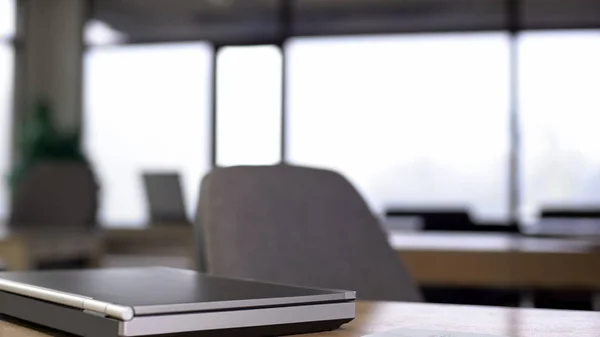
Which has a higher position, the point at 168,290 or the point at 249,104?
the point at 249,104

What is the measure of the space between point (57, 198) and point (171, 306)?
4104mm

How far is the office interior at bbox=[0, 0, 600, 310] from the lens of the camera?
294 inches

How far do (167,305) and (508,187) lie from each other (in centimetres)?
717

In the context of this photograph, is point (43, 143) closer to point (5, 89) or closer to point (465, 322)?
point (5, 89)

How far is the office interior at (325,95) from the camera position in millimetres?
7473

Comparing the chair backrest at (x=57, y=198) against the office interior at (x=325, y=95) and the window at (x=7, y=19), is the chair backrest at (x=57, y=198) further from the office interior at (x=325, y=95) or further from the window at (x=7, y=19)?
the window at (x=7, y=19)

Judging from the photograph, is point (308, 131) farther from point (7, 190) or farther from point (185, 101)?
point (7, 190)

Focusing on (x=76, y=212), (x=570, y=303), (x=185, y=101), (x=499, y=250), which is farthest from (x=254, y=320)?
(x=185, y=101)

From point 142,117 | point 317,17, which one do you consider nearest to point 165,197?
point 142,117


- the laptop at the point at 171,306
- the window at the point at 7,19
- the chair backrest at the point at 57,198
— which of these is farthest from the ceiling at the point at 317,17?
the laptop at the point at 171,306

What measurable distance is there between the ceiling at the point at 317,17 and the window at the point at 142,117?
24cm

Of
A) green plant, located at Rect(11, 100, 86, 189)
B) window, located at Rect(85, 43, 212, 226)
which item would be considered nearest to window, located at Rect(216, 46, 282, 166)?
window, located at Rect(85, 43, 212, 226)

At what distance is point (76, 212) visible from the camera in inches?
182

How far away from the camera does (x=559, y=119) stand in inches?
291
